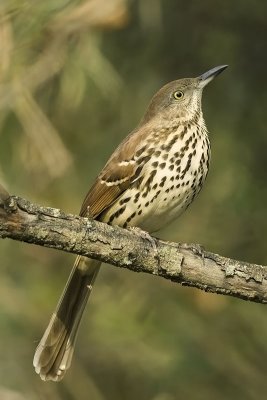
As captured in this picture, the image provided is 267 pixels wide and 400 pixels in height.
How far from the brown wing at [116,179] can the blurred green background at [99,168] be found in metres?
0.22

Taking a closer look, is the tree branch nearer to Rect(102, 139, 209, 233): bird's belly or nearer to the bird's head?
Rect(102, 139, 209, 233): bird's belly

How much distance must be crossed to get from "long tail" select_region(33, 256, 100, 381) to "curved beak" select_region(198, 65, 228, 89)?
3.77 ft

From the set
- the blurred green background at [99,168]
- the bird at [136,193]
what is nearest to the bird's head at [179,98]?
the bird at [136,193]

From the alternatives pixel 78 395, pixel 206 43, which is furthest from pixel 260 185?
pixel 78 395

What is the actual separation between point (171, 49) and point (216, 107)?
0.46 metres

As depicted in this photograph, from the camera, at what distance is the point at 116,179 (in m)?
5.28

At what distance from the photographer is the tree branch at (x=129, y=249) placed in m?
3.93

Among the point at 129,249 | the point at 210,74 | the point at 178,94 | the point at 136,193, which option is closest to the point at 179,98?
the point at 178,94

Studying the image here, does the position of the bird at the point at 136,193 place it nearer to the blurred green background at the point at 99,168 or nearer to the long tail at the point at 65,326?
→ the long tail at the point at 65,326

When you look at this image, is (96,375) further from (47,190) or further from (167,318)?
(47,190)

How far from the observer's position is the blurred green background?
18.1 ft

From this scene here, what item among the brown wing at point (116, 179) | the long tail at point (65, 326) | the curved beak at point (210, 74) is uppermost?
the curved beak at point (210, 74)

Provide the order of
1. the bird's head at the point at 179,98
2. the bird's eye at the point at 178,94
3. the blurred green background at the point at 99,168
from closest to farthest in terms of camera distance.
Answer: the blurred green background at the point at 99,168, the bird's head at the point at 179,98, the bird's eye at the point at 178,94

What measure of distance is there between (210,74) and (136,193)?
867 mm
